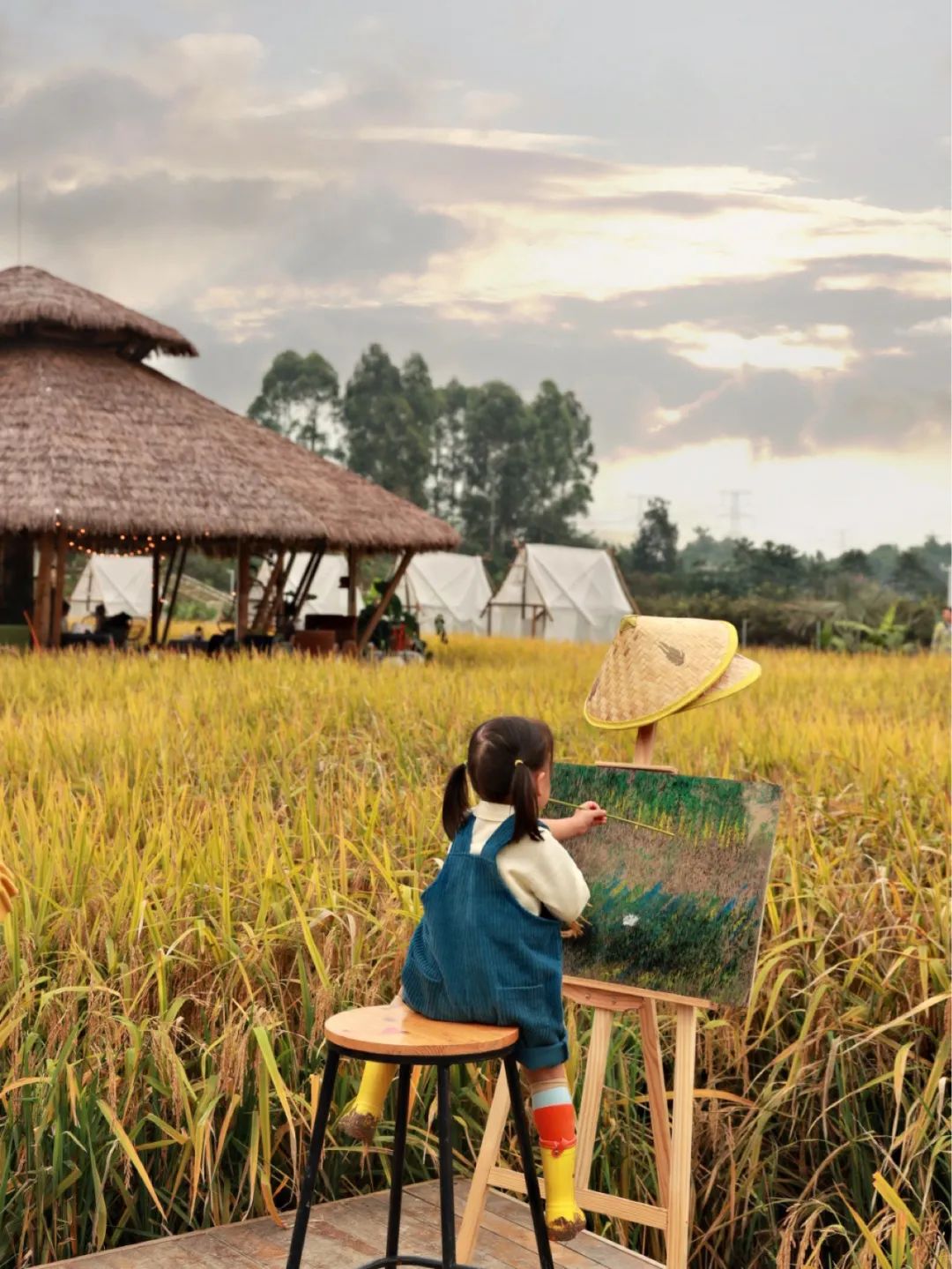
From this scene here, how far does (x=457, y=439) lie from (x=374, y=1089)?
44.7m

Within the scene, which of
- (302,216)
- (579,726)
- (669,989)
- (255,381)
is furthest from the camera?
(255,381)

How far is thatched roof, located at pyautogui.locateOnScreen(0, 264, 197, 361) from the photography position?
16375 millimetres

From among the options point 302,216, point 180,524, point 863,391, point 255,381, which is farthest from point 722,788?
point 255,381

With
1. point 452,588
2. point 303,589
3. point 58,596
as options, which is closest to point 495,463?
point 452,588

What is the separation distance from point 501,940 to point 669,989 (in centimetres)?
49

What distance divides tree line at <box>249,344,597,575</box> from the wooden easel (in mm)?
38390

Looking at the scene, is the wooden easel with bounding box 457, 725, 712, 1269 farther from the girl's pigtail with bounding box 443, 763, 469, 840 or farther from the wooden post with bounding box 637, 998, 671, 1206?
the girl's pigtail with bounding box 443, 763, 469, 840

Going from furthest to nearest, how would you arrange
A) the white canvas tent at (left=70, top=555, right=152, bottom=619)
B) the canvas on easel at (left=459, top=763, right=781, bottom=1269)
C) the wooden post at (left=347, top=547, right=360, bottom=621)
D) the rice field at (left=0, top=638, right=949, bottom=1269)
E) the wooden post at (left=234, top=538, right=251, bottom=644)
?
the white canvas tent at (left=70, top=555, right=152, bottom=619), the wooden post at (left=347, top=547, right=360, bottom=621), the wooden post at (left=234, top=538, right=251, bottom=644), the rice field at (left=0, top=638, right=949, bottom=1269), the canvas on easel at (left=459, top=763, right=781, bottom=1269)

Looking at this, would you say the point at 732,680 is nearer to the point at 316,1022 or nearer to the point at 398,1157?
the point at 398,1157

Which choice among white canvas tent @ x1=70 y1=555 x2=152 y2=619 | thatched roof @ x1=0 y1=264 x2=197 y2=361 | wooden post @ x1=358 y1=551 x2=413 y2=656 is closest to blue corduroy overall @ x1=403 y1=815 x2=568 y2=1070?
wooden post @ x1=358 y1=551 x2=413 y2=656

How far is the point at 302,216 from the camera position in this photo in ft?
112

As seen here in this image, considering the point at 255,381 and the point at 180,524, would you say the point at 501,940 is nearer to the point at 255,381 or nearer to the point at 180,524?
the point at 180,524

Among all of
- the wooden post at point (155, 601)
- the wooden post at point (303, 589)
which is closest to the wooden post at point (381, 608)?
the wooden post at point (303, 589)

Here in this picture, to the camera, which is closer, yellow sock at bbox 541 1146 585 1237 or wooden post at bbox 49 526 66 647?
yellow sock at bbox 541 1146 585 1237
